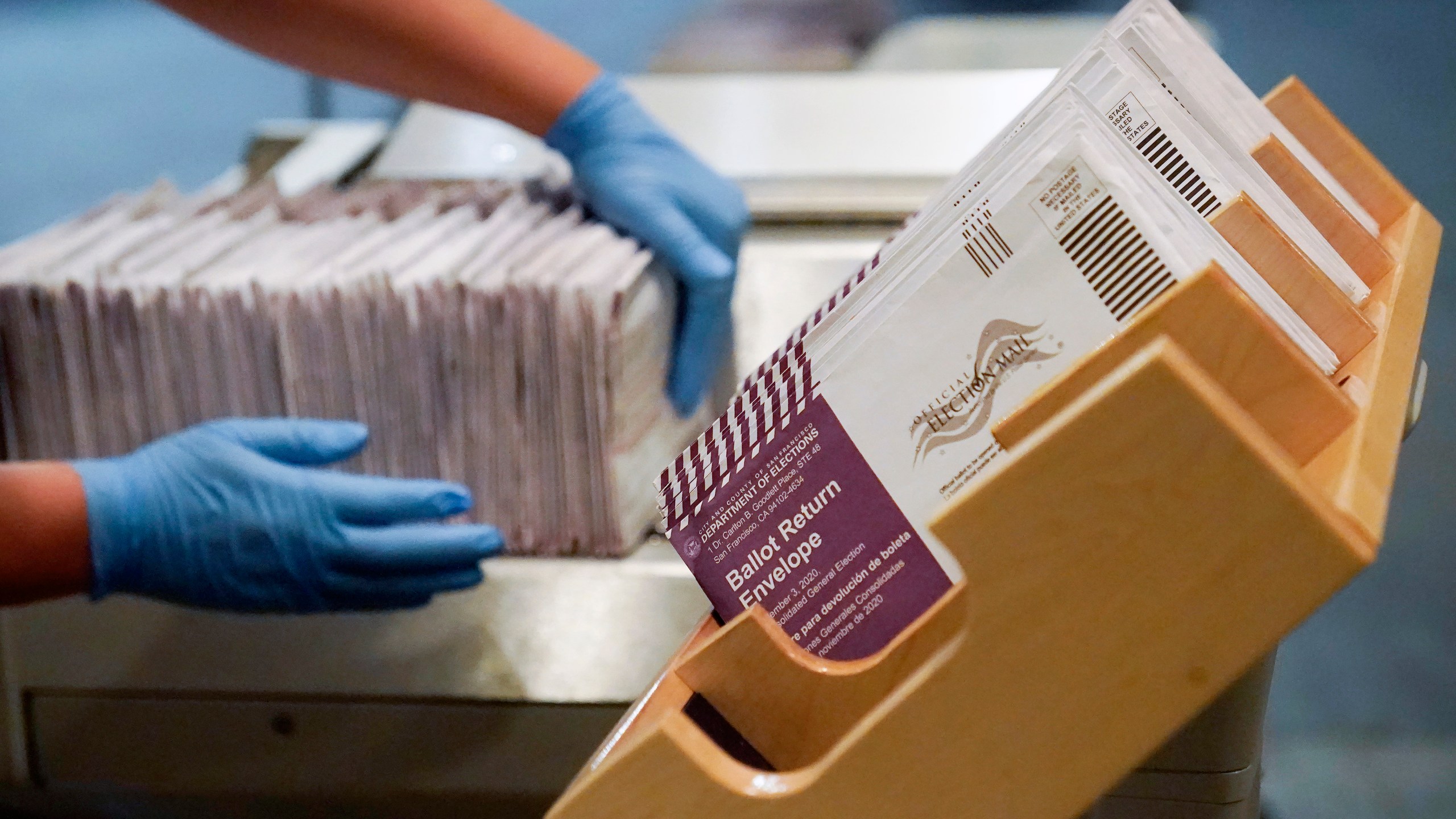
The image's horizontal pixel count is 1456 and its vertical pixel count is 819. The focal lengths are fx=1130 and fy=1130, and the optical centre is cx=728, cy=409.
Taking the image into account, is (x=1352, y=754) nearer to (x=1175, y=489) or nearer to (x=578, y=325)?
(x=578, y=325)

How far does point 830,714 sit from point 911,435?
0.45ft

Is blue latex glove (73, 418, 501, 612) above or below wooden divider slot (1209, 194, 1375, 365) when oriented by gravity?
above

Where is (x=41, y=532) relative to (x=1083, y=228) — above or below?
above

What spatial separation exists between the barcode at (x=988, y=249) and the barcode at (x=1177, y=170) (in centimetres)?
11

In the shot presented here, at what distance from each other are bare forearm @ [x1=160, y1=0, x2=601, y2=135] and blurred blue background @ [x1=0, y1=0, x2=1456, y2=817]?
3.37 ft

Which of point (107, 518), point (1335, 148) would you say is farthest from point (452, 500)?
point (1335, 148)

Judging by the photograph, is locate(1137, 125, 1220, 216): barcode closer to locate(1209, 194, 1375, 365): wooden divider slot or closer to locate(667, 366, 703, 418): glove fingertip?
locate(1209, 194, 1375, 365): wooden divider slot

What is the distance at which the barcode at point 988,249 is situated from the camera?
486 millimetres

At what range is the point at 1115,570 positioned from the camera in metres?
0.41

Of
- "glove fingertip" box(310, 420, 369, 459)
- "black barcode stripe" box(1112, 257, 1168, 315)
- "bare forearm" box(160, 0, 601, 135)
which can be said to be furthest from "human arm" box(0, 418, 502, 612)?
"black barcode stripe" box(1112, 257, 1168, 315)

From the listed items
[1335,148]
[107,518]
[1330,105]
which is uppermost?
[107,518]

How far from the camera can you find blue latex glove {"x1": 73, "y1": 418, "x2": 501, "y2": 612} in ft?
3.10

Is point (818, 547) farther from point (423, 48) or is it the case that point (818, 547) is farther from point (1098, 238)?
point (423, 48)

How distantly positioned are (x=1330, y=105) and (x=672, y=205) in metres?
2.95
